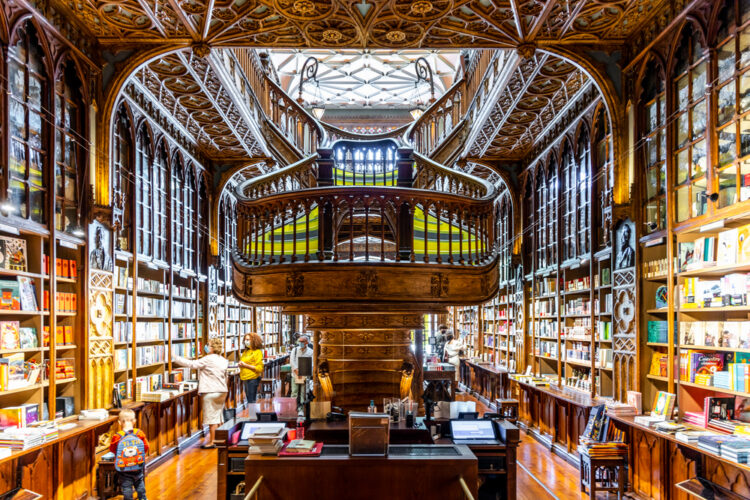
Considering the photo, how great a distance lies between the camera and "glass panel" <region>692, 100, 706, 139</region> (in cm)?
483

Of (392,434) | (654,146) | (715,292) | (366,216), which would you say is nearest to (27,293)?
(366,216)

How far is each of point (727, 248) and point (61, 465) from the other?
5392 mm

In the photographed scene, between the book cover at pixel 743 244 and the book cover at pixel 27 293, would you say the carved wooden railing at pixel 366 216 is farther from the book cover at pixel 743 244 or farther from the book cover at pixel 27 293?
the book cover at pixel 743 244

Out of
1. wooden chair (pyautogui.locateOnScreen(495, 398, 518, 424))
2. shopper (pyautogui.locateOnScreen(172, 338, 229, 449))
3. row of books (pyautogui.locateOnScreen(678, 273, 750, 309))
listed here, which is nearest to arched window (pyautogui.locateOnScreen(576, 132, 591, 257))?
wooden chair (pyautogui.locateOnScreen(495, 398, 518, 424))

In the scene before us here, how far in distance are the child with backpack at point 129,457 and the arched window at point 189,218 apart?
14.4 ft

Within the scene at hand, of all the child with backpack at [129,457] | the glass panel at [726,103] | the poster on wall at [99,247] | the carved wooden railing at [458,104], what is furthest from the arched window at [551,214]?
the child with backpack at [129,457]

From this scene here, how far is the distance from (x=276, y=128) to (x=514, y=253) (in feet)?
15.1

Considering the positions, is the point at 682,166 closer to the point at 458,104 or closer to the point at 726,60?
the point at 726,60

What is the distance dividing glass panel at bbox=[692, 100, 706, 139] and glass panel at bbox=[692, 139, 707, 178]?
3.8 inches

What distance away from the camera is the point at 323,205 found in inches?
202

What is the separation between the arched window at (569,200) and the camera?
823cm

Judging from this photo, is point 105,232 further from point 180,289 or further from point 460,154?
point 460,154

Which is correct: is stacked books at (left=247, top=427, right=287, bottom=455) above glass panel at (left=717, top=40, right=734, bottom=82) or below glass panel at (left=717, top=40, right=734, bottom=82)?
below

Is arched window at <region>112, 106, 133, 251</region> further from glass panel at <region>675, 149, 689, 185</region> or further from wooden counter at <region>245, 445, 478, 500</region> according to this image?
glass panel at <region>675, 149, 689, 185</region>
